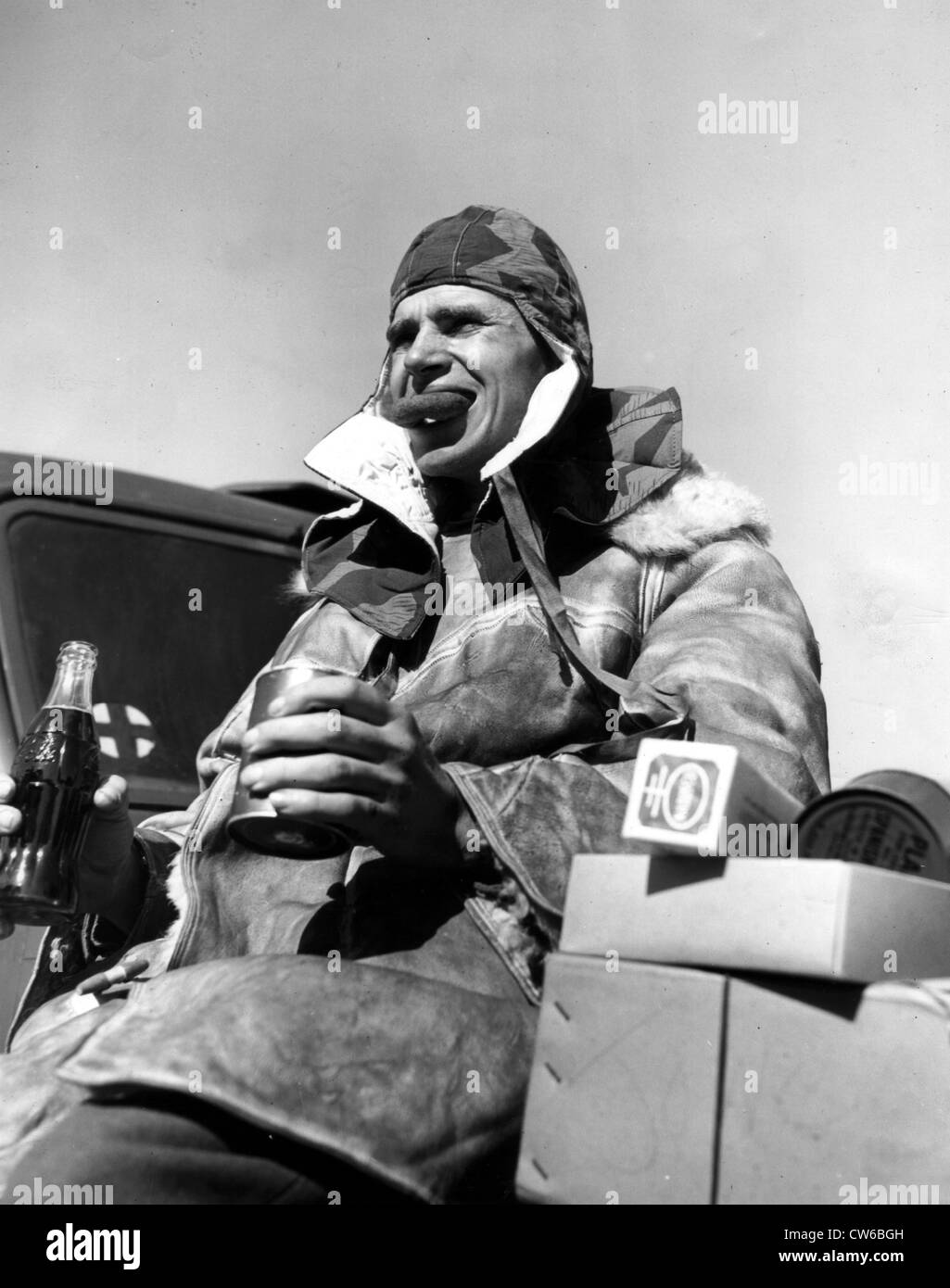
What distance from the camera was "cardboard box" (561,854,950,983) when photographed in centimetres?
141

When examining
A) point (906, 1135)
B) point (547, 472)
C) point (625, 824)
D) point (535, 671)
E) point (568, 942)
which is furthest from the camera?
point (547, 472)

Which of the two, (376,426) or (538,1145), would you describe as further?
(376,426)

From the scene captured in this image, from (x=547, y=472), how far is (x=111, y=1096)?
1331 mm

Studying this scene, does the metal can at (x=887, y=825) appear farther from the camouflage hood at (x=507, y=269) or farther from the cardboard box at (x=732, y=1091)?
the camouflage hood at (x=507, y=269)

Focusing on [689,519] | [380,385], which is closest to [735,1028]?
[689,519]

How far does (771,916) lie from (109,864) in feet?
4.53

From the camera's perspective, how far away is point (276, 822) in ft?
6.05

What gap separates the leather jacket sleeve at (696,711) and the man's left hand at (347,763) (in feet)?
0.45

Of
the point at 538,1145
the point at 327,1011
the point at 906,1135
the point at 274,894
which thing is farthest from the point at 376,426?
the point at 906,1135

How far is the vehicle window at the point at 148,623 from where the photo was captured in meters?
3.67

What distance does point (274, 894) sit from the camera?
2336mm

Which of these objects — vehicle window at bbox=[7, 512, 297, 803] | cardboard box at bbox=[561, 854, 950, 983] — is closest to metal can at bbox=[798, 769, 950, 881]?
cardboard box at bbox=[561, 854, 950, 983]

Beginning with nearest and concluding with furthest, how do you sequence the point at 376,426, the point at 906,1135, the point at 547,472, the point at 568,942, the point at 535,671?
the point at 906,1135 → the point at 568,942 → the point at 535,671 → the point at 547,472 → the point at 376,426
